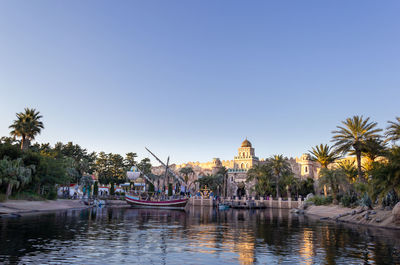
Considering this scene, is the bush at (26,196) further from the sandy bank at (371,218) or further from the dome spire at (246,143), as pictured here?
the dome spire at (246,143)

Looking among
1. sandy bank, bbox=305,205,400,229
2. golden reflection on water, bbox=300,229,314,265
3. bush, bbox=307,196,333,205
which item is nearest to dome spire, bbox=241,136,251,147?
bush, bbox=307,196,333,205

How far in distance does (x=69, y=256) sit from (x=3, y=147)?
38.5 metres

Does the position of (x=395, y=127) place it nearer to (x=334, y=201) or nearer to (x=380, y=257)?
(x=334, y=201)

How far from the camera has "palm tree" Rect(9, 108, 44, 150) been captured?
50125 mm

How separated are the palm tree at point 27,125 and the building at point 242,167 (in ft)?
146

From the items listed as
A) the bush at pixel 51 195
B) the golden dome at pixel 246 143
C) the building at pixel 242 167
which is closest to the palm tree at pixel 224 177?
the building at pixel 242 167

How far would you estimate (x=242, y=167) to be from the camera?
10700cm

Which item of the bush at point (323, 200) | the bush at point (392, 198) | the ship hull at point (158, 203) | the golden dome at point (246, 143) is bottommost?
the ship hull at point (158, 203)

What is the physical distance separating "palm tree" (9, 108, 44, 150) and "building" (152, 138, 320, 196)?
1750 inches

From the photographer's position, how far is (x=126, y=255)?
12656 mm

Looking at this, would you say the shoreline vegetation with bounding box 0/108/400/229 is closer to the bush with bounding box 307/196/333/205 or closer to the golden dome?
the bush with bounding box 307/196/333/205

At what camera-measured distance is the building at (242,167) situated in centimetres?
9706

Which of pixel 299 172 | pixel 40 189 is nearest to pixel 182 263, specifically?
pixel 40 189

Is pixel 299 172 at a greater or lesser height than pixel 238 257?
greater
